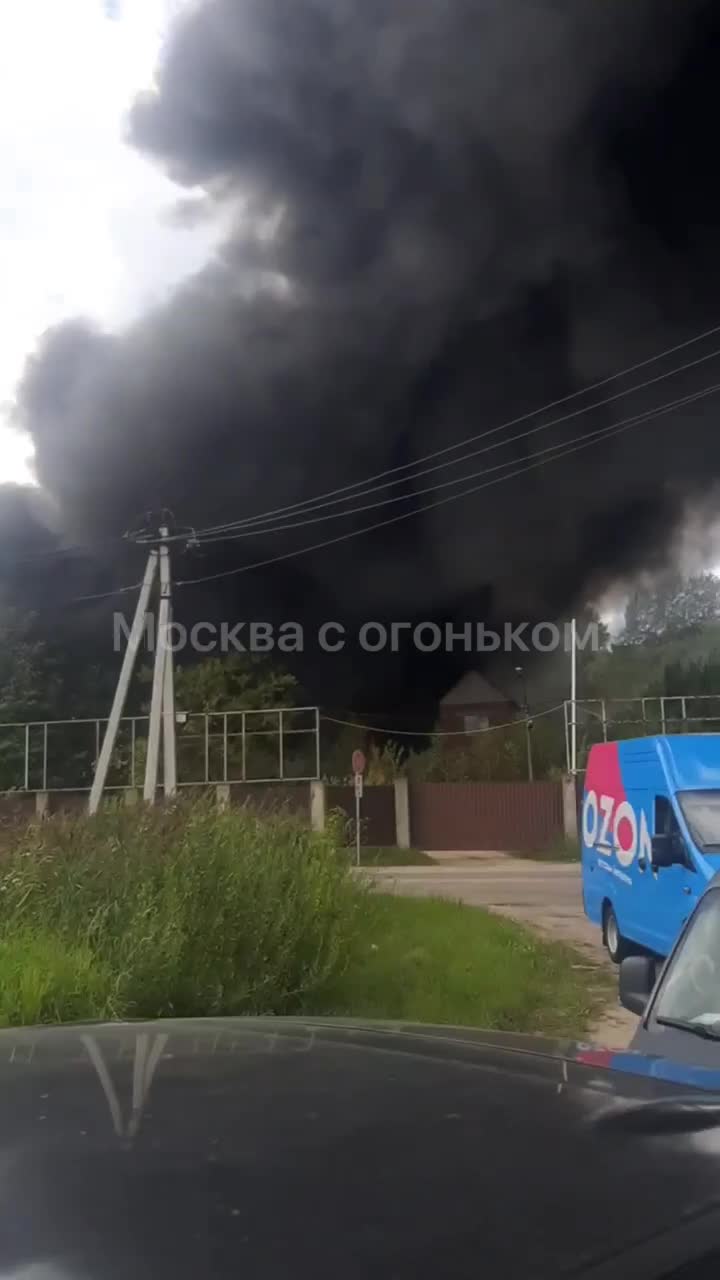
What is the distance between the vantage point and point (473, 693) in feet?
190

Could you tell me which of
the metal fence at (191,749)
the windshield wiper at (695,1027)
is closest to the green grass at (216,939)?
the windshield wiper at (695,1027)

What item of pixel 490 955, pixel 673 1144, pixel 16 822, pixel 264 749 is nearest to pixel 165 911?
pixel 16 822

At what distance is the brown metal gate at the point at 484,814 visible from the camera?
3531 centimetres

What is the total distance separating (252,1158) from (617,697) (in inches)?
1490

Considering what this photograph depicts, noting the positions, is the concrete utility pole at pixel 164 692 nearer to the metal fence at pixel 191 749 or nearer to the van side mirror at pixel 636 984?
the metal fence at pixel 191 749

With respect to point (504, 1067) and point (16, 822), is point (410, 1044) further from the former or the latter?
point (16, 822)

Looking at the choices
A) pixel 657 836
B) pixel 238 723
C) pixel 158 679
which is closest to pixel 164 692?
pixel 158 679

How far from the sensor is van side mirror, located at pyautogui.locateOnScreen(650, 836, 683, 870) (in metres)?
8.59

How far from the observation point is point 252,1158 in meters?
1.71

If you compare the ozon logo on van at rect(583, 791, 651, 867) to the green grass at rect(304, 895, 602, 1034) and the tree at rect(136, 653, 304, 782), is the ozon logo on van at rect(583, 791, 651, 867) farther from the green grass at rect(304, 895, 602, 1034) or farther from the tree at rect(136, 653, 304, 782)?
the tree at rect(136, 653, 304, 782)

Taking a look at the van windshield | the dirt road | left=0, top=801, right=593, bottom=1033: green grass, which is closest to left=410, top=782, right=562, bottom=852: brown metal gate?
the dirt road

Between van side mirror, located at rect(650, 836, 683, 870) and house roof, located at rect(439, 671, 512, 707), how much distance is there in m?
48.2

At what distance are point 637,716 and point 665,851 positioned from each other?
28854 mm

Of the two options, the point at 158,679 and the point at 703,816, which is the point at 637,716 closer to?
the point at 158,679
